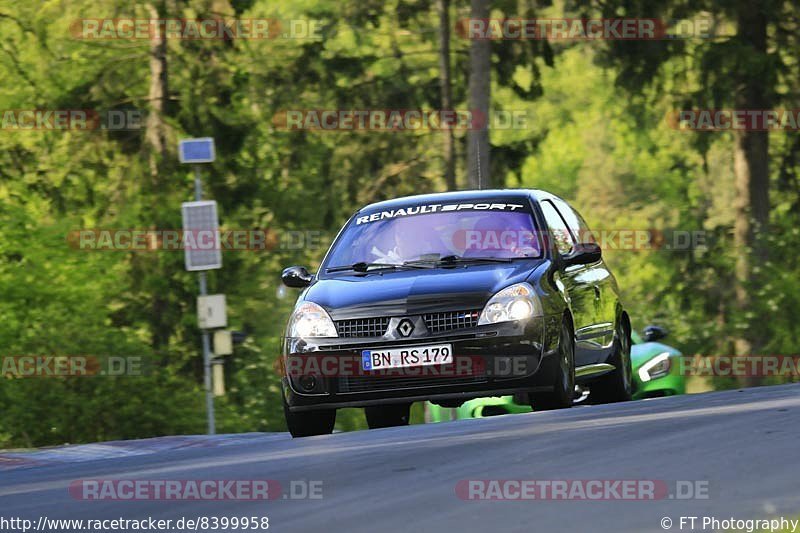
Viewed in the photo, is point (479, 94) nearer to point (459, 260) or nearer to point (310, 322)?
point (459, 260)

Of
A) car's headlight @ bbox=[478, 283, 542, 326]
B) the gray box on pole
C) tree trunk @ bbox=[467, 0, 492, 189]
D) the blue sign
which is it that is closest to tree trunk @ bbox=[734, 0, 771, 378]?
tree trunk @ bbox=[467, 0, 492, 189]

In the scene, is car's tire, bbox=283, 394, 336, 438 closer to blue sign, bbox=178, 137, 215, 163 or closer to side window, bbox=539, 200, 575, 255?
side window, bbox=539, 200, 575, 255

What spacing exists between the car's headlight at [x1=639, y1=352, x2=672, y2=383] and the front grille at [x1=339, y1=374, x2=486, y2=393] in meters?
5.36

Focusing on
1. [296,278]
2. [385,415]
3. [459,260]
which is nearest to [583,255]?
[459,260]

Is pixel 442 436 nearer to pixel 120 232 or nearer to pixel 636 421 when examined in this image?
pixel 636 421

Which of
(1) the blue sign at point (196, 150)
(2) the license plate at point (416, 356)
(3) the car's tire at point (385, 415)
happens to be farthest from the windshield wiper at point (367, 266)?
(1) the blue sign at point (196, 150)

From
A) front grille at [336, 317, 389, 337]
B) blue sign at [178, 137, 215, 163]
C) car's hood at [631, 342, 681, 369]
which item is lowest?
car's hood at [631, 342, 681, 369]

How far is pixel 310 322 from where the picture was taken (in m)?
12.6

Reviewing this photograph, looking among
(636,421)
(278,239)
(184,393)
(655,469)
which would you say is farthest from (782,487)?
(278,239)

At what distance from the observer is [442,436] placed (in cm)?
1109

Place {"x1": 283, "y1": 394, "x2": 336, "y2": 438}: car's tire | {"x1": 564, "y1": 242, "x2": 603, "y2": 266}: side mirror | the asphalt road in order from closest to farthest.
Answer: the asphalt road
{"x1": 283, "y1": 394, "x2": 336, "y2": 438}: car's tire
{"x1": 564, "y1": 242, "x2": 603, "y2": 266}: side mirror

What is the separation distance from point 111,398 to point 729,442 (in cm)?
2294

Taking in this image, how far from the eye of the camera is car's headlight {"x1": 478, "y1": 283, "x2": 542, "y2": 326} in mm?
12281

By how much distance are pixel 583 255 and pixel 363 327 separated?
2.11 m
